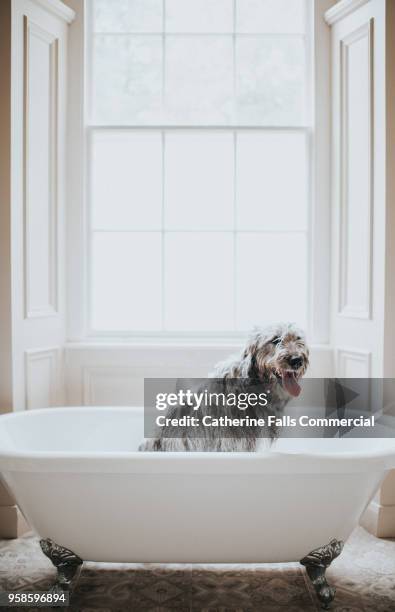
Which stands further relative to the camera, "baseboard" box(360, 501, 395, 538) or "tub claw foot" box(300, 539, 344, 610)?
"baseboard" box(360, 501, 395, 538)

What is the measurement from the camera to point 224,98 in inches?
119

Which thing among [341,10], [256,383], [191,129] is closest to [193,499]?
[256,383]

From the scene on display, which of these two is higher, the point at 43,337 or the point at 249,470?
the point at 43,337

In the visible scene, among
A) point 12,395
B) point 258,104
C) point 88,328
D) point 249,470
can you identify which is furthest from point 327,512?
point 258,104

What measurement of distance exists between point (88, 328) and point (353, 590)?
72.1 inches

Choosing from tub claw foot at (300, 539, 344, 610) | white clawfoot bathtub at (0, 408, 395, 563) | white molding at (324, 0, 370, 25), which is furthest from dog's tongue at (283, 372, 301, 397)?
white molding at (324, 0, 370, 25)

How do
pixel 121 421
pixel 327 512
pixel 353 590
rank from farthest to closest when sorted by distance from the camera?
pixel 121 421 < pixel 353 590 < pixel 327 512

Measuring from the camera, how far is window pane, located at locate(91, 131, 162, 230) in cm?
302

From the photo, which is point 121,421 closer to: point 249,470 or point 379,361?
point 249,470

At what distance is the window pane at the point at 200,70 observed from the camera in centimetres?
301

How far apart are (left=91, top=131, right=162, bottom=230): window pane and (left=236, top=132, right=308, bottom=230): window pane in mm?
467

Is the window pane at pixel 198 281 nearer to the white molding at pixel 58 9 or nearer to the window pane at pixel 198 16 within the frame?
the window pane at pixel 198 16

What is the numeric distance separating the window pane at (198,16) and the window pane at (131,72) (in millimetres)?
139

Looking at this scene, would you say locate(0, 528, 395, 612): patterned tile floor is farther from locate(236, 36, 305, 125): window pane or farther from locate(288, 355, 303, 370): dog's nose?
locate(236, 36, 305, 125): window pane
